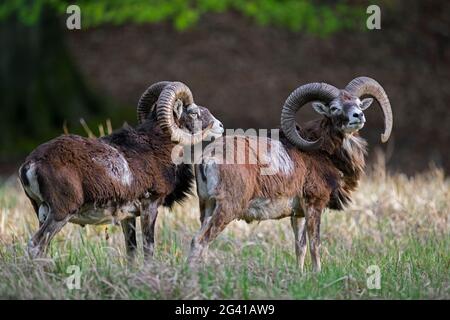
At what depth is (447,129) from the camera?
24.7m

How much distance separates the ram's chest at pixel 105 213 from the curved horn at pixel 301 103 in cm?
192

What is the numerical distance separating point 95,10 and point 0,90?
4045 mm

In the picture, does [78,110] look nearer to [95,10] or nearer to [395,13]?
[95,10]

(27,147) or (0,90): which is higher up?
(0,90)

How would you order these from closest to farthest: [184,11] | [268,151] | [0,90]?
[268,151], [184,11], [0,90]

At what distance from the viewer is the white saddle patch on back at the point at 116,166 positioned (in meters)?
9.14

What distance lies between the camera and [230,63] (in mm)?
27938

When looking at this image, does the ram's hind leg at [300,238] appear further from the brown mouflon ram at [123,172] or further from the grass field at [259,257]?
the brown mouflon ram at [123,172]

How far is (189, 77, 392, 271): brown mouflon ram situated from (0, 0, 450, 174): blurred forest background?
28.3ft

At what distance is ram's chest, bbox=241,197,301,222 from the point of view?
9.27 metres

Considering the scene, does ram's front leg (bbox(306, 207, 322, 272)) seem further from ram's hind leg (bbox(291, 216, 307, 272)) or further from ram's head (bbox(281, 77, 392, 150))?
ram's head (bbox(281, 77, 392, 150))

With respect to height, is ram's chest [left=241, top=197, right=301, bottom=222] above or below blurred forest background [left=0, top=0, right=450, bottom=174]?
below

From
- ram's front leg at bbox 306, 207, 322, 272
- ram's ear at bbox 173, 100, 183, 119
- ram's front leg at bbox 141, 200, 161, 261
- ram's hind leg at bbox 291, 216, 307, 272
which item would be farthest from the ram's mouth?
ram's front leg at bbox 141, 200, 161, 261
